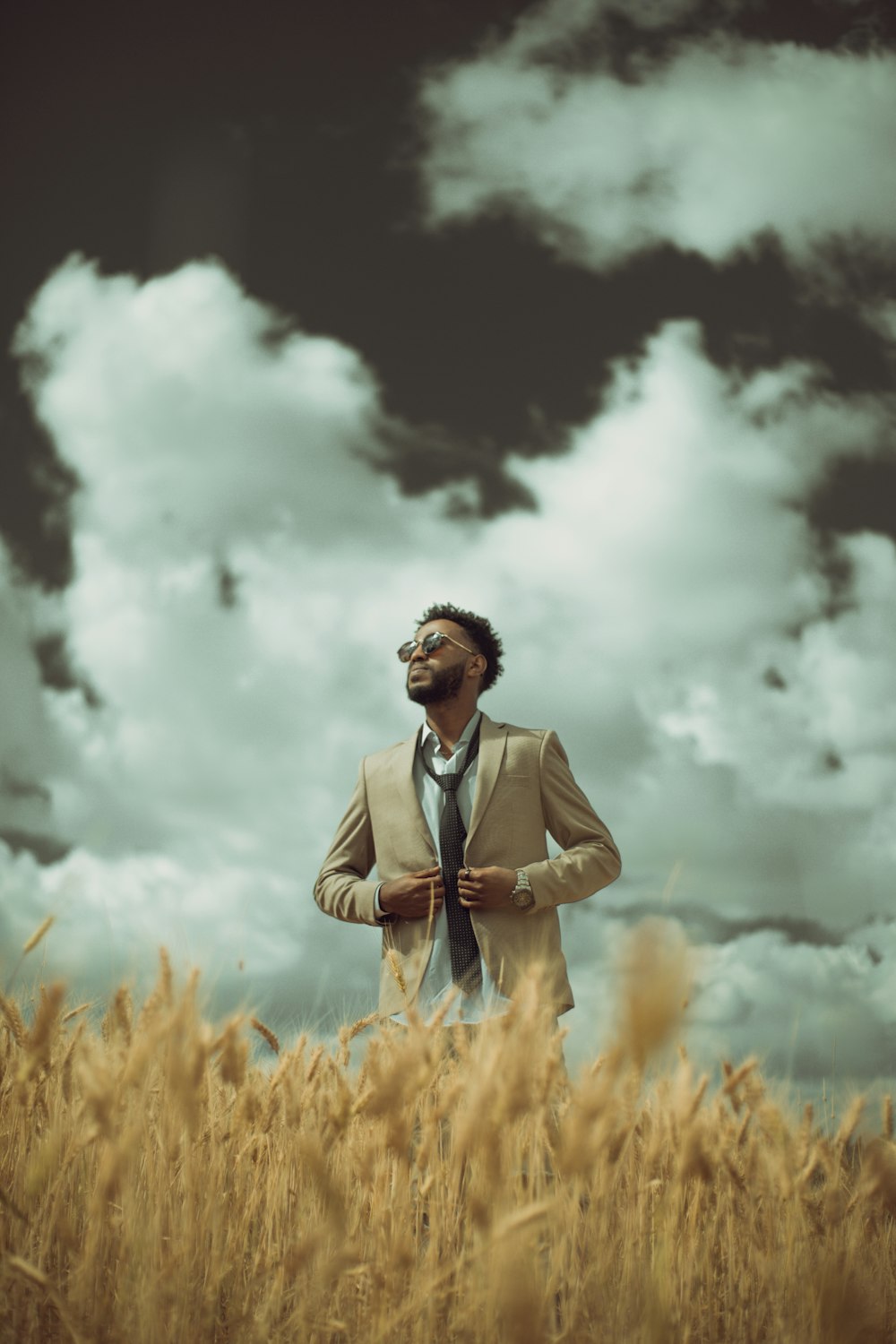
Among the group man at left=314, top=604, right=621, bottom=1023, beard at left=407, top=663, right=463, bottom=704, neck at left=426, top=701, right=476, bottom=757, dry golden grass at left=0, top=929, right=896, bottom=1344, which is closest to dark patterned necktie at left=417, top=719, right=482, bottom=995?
man at left=314, top=604, right=621, bottom=1023

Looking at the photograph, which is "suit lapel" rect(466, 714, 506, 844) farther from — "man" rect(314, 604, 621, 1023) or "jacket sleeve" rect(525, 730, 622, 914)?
"jacket sleeve" rect(525, 730, 622, 914)

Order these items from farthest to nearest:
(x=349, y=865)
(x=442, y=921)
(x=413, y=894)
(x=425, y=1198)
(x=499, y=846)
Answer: (x=349, y=865), (x=499, y=846), (x=442, y=921), (x=413, y=894), (x=425, y=1198)

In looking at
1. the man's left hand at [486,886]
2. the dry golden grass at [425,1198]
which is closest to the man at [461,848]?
the man's left hand at [486,886]

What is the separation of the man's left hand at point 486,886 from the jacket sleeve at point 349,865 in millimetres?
419

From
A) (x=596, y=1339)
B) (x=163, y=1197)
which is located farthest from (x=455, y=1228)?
(x=163, y=1197)

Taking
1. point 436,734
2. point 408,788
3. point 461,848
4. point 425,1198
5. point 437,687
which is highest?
point 437,687

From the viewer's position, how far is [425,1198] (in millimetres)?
2264

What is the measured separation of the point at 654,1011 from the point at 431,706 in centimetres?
229

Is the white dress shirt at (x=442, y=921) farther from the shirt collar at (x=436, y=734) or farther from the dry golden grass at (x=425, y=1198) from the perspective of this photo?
the dry golden grass at (x=425, y=1198)

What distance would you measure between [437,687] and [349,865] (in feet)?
2.43

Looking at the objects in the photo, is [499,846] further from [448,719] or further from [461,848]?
[448,719]

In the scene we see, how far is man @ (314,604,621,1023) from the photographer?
3.30 m

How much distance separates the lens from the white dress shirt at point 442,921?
319 centimetres

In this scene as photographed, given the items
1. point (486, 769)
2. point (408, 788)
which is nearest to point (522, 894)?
point (486, 769)
